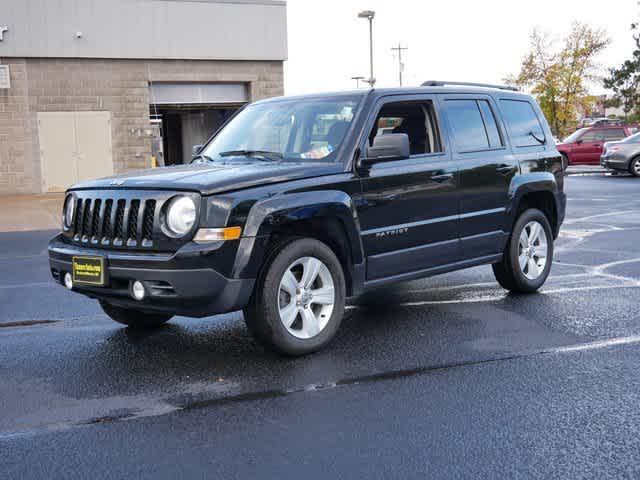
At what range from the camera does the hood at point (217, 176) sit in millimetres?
5188

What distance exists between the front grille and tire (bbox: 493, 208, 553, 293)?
3.53m

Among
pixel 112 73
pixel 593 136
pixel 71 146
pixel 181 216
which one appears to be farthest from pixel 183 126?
pixel 181 216

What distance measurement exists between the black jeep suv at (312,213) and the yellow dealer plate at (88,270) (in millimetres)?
12

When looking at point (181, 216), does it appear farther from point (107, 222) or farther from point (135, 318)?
point (135, 318)

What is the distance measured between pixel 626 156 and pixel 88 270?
951 inches

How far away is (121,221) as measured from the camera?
539 centimetres

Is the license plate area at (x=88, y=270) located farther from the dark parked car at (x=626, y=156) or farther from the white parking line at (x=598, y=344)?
the dark parked car at (x=626, y=156)

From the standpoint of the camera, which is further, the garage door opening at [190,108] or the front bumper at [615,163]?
the front bumper at [615,163]

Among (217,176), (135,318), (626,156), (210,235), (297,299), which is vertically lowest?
(135,318)

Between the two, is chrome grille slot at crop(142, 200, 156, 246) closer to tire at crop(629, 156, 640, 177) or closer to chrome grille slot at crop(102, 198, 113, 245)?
chrome grille slot at crop(102, 198, 113, 245)

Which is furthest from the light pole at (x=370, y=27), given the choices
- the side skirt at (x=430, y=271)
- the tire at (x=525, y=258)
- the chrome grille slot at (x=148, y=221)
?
the chrome grille slot at (x=148, y=221)

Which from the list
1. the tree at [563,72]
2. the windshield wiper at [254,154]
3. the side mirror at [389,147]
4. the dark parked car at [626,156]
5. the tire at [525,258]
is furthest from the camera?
the tree at [563,72]

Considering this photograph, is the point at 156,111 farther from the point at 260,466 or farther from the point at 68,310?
the point at 260,466

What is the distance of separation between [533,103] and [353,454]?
17.2 feet
